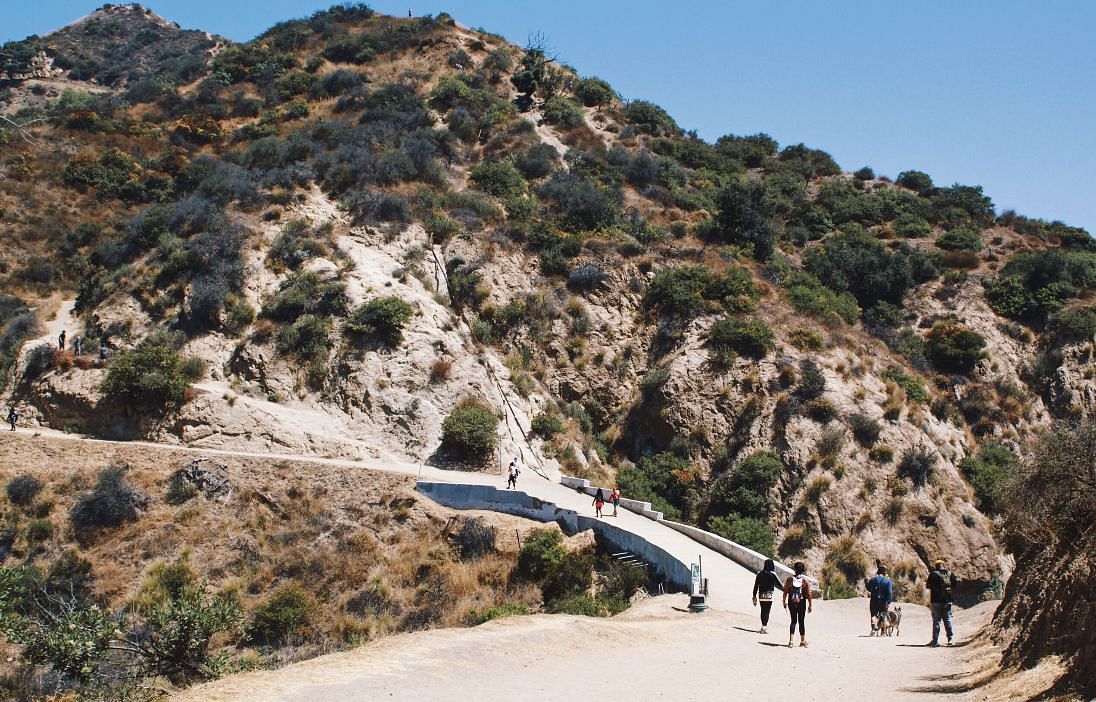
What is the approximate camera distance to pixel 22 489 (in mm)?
24531

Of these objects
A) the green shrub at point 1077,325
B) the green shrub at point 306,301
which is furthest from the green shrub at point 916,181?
the green shrub at point 306,301

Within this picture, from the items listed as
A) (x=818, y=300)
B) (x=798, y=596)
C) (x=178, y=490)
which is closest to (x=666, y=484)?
(x=818, y=300)

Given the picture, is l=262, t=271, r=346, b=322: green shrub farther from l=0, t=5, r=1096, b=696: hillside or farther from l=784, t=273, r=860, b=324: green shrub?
l=784, t=273, r=860, b=324: green shrub

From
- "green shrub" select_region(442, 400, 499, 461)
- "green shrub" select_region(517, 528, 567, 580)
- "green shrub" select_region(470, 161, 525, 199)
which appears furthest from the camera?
"green shrub" select_region(470, 161, 525, 199)

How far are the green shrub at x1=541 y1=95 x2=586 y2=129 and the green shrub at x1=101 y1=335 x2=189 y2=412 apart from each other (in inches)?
1363

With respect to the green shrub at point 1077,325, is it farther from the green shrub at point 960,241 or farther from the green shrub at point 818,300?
the green shrub at point 818,300

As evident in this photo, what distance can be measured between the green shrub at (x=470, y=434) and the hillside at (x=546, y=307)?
328 mm

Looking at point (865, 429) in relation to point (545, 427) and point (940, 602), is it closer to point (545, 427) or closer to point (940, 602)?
point (545, 427)

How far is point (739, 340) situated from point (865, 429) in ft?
22.0

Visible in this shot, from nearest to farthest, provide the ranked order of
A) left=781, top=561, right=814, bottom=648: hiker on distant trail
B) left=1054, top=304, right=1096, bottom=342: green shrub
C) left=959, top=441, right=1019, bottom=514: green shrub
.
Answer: left=781, top=561, right=814, bottom=648: hiker on distant trail, left=959, top=441, right=1019, bottom=514: green shrub, left=1054, top=304, right=1096, bottom=342: green shrub

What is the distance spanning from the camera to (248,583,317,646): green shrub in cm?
2077

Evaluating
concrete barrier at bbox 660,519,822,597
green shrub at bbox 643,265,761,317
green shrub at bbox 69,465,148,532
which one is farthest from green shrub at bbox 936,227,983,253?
green shrub at bbox 69,465,148,532

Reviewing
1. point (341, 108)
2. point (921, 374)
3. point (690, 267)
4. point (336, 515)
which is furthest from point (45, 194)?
point (921, 374)

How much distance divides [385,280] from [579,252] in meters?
10.5
